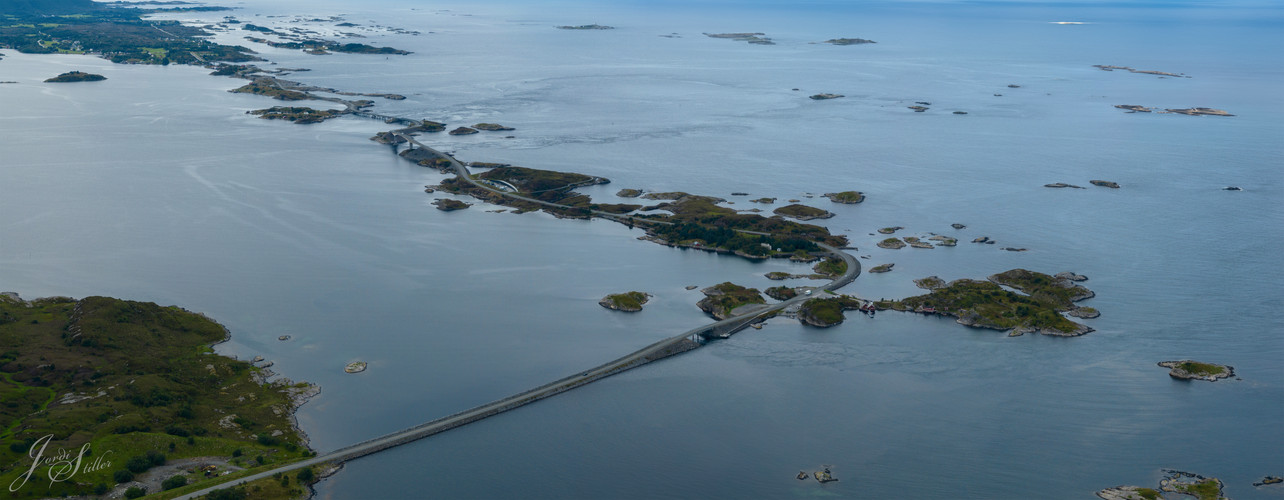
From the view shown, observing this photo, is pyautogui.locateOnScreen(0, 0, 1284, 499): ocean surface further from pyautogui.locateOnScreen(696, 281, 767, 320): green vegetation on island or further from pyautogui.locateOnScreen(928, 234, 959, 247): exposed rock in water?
pyautogui.locateOnScreen(928, 234, 959, 247): exposed rock in water

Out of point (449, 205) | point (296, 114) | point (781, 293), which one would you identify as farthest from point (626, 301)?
point (296, 114)

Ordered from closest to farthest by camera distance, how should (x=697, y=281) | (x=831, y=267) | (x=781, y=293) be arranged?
1. (x=781, y=293)
2. (x=697, y=281)
3. (x=831, y=267)

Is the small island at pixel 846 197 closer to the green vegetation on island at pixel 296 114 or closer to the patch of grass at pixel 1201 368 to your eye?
the patch of grass at pixel 1201 368

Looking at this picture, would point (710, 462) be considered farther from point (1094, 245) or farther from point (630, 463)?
point (1094, 245)

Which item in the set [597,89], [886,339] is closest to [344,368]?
[886,339]

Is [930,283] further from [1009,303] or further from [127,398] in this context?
[127,398]

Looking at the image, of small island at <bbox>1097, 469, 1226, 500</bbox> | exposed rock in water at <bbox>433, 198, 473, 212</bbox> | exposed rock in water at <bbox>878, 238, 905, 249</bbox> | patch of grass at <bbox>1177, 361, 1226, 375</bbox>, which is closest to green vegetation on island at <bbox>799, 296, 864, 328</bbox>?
exposed rock in water at <bbox>878, 238, 905, 249</bbox>

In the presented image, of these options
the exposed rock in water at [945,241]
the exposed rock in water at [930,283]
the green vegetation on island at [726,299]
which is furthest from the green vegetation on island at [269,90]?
the exposed rock in water at [930,283]
